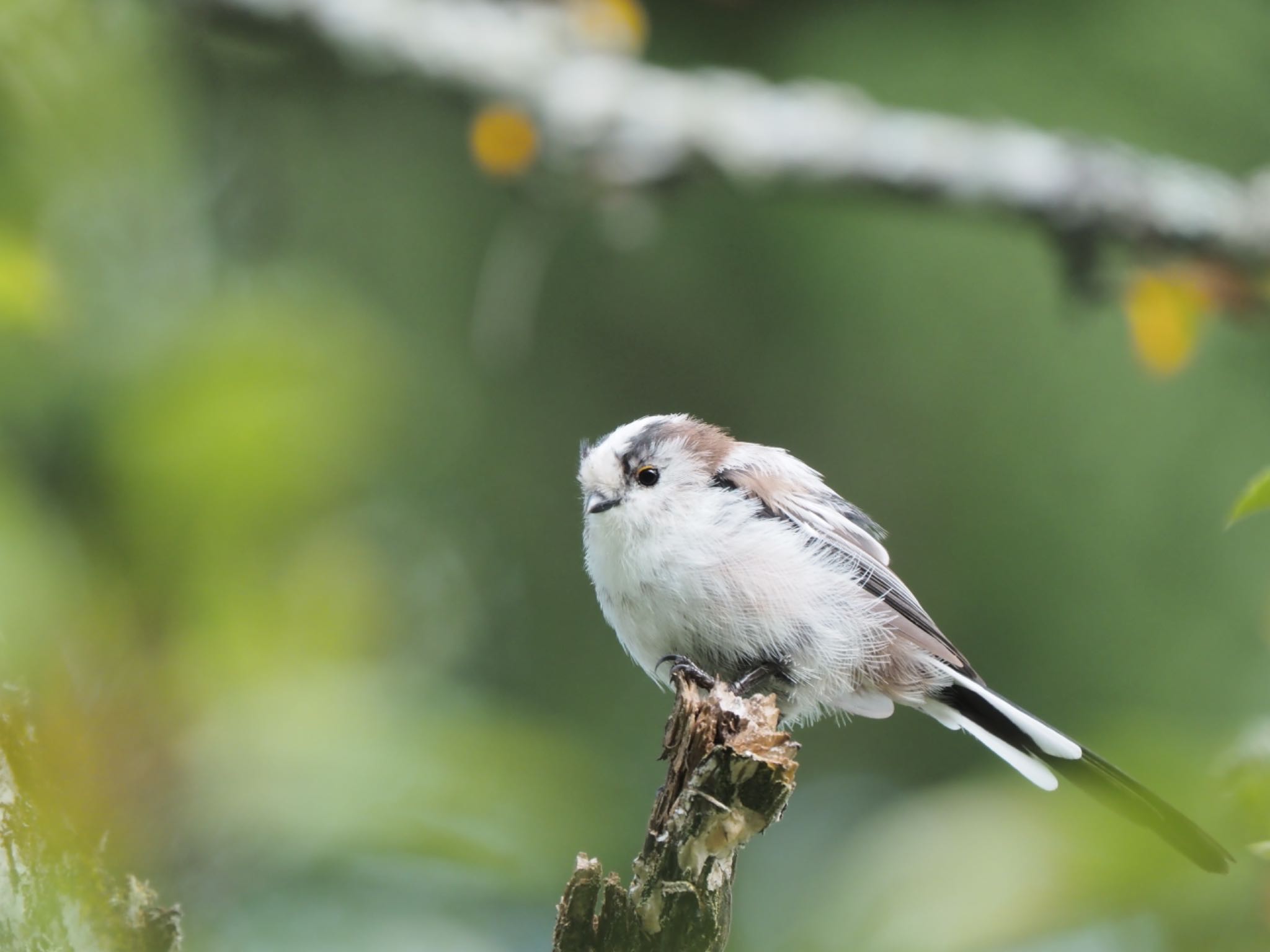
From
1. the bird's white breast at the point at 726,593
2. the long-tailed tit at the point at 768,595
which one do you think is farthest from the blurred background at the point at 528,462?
the bird's white breast at the point at 726,593

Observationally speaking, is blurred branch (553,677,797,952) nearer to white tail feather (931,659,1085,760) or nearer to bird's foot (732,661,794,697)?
bird's foot (732,661,794,697)

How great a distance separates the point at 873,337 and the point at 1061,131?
1.04 m

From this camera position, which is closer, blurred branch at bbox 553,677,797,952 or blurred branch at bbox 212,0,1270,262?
blurred branch at bbox 553,677,797,952

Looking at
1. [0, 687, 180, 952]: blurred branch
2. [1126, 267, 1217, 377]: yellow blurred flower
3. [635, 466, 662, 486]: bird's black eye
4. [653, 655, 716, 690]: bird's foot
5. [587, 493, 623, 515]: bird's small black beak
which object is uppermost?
[1126, 267, 1217, 377]: yellow blurred flower

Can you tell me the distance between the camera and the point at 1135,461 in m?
4.63

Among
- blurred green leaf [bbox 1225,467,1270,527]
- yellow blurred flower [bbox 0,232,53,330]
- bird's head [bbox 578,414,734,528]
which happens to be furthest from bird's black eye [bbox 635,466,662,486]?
blurred green leaf [bbox 1225,467,1270,527]

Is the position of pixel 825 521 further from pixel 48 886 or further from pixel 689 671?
pixel 48 886

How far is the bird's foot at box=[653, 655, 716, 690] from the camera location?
2.49m

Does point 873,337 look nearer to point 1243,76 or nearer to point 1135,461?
point 1135,461

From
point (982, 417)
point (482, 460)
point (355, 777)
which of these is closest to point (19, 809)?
point (355, 777)

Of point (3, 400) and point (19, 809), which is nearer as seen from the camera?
point (19, 809)

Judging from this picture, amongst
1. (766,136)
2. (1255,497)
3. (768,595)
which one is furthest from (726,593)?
(766,136)

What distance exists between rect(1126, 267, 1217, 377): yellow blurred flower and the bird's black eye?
73.4 inches

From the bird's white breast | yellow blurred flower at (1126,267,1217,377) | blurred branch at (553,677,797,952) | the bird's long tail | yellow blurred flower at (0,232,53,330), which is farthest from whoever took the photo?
yellow blurred flower at (1126,267,1217,377)
